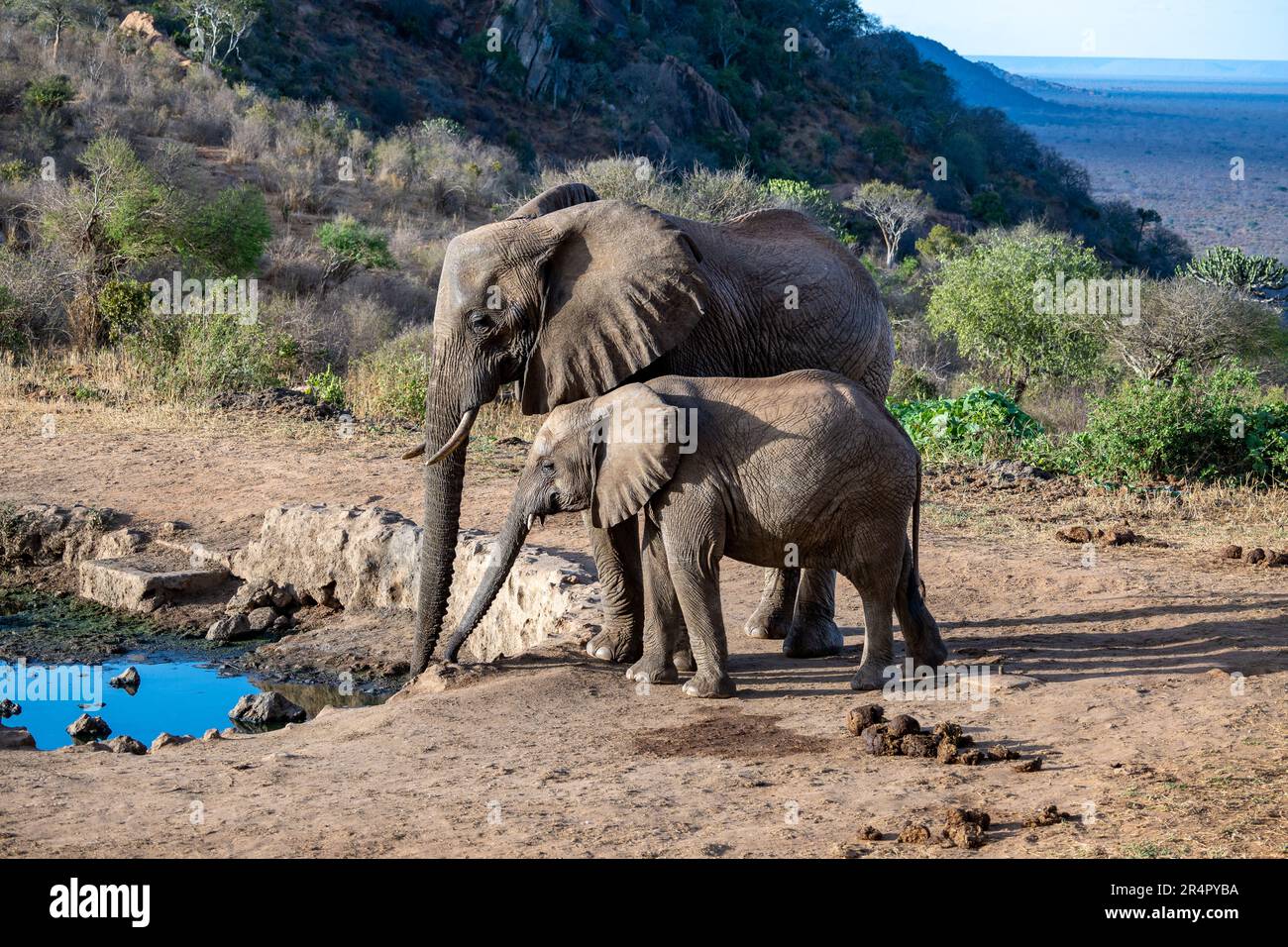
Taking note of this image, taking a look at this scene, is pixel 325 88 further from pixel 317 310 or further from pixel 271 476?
pixel 271 476

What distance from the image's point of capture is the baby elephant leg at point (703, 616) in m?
7.02

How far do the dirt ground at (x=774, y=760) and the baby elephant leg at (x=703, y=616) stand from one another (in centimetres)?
12

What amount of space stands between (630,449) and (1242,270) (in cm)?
2152

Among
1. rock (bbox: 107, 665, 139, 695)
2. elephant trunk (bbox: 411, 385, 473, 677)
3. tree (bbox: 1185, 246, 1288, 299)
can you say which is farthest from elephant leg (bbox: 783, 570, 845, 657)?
tree (bbox: 1185, 246, 1288, 299)

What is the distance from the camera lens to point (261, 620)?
10383 mm

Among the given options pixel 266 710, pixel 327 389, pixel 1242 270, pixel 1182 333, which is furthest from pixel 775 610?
pixel 1242 270

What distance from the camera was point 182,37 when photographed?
132 feet

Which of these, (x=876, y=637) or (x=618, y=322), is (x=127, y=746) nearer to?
(x=618, y=322)

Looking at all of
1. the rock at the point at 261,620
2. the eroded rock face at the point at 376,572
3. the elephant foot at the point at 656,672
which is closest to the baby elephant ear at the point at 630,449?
the elephant foot at the point at 656,672

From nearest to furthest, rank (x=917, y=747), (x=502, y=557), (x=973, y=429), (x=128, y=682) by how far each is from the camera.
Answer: (x=917, y=747), (x=502, y=557), (x=128, y=682), (x=973, y=429)

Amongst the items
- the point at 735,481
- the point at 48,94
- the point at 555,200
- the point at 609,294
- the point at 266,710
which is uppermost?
the point at 48,94

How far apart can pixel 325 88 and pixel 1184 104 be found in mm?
134406

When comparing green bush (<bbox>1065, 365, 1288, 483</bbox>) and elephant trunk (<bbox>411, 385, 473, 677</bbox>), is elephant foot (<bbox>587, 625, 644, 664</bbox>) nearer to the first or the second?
elephant trunk (<bbox>411, 385, 473, 677</bbox>)
